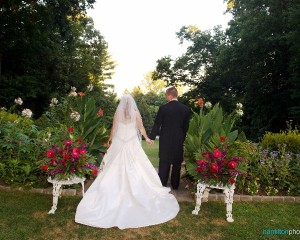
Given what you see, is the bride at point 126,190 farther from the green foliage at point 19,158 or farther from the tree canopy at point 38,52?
the tree canopy at point 38,52

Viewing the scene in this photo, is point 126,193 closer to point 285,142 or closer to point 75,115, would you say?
point 75,115

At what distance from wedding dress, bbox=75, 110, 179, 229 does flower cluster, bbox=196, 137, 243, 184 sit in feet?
2.97

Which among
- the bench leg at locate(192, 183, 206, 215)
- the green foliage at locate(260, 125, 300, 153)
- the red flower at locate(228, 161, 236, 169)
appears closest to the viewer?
the red flower at locate(228, 161, 236, 169)

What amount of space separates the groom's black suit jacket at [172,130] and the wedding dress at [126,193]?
683 millimetres

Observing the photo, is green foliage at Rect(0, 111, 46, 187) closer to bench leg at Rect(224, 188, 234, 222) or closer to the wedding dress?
the wedding dress

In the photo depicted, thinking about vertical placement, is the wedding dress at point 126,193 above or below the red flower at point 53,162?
below

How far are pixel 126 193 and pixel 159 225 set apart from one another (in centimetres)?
88

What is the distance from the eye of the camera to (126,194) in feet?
17.9

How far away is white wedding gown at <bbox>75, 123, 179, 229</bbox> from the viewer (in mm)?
4938

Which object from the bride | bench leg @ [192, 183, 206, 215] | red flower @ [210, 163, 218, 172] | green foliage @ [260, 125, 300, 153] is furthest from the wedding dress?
green foliage @ [260, 125, 300, 153]

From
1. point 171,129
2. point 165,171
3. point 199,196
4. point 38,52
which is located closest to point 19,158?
point 165,171

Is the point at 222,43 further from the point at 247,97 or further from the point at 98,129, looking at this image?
the point at 98,129

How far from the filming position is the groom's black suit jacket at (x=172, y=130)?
21.6ft

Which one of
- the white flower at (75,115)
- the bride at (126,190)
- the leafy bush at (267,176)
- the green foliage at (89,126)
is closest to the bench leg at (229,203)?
the bride at (126,190)
